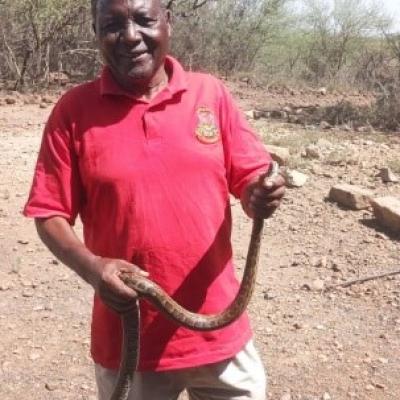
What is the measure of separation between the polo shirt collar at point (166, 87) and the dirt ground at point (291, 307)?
1.85 metres

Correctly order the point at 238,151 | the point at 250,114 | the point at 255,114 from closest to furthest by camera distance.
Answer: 1. the point at 238,151
2. the point at 250,114
3. the point at 255,114

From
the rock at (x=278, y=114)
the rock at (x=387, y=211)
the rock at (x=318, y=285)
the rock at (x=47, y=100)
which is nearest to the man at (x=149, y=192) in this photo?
the rock at (x=318, y=285)

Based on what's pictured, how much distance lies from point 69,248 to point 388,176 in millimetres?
4782

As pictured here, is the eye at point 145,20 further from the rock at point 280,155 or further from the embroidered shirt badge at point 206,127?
the rock at point 280,155

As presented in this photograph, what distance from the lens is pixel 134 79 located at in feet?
5.72

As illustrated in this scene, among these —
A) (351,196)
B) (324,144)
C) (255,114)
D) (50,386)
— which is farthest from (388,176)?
(255,114)

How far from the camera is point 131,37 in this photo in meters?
1.70

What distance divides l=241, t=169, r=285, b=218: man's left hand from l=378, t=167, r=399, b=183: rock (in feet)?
14.8

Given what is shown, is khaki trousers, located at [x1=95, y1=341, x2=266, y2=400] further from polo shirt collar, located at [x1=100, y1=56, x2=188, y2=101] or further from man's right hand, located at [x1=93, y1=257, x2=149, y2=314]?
polo shirt collar, located at [x1=100, y1=56, x2=188, y2=101]

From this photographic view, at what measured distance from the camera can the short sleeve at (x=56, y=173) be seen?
1.75 m

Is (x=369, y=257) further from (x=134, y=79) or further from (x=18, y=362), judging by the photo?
(x=134, y=79)

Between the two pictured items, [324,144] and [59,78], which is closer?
[324,144]

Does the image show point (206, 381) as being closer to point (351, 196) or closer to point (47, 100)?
point (351, 196)

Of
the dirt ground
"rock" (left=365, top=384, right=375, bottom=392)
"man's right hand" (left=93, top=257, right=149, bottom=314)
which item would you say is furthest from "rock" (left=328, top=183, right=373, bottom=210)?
"man's right hand" (left=93, top=257, right=149, bottom=314)
